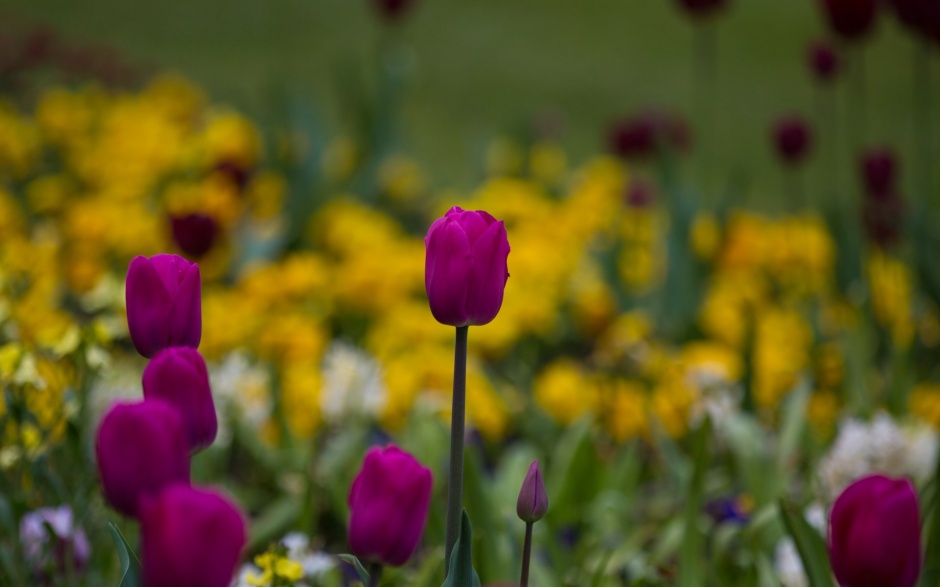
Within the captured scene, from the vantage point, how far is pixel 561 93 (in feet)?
25.6

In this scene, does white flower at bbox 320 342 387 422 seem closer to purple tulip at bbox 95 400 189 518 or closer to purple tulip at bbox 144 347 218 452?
purple tulip at bbox 144 347 218 452

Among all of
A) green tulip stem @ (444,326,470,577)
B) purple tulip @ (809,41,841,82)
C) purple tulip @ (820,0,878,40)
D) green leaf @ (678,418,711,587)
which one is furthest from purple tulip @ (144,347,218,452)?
purple tulip @ (809,41,841,82)

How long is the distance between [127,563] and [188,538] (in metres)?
0.25

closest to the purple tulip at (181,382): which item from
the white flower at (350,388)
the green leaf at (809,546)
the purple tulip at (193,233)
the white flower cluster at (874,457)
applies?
the green leaf at (809,546)

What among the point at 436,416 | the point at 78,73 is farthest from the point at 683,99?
the point at 436,416

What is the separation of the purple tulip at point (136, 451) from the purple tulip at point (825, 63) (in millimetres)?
2668

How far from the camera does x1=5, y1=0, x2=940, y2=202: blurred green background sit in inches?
281

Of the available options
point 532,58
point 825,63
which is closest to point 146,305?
point 825,63

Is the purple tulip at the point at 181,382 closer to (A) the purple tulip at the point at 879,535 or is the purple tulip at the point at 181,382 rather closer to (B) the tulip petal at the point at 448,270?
(B) the tulip petal at the point at 448,270

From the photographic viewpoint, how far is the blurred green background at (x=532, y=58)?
7.14 m

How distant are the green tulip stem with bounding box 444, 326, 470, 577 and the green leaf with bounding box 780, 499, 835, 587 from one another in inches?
17.8

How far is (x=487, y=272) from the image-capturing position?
773 millimetres

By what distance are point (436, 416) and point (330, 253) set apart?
1.55m

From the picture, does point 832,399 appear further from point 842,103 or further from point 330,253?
point 842,103
